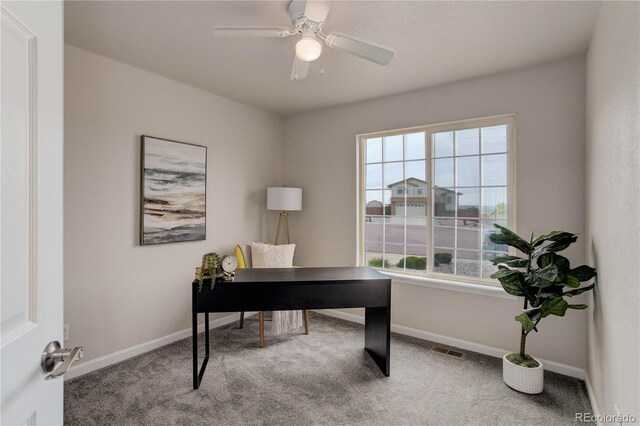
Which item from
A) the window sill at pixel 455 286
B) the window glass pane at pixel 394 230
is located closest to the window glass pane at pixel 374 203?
the window glass pane at pixel 394 230

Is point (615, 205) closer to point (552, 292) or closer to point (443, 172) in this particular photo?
point (552, 292)

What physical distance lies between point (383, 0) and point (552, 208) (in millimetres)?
2094

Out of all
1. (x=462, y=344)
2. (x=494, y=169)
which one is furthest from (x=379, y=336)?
(x=494, y=169)

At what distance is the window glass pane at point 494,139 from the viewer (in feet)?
9.62

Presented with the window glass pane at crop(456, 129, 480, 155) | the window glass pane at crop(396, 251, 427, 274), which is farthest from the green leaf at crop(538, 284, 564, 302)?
the window glass pane at crop(456, 129, 480, 155)

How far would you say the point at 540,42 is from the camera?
91.9 inches

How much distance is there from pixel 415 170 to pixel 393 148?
37 cm

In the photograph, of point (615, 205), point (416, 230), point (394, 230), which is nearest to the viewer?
point (615, 205)

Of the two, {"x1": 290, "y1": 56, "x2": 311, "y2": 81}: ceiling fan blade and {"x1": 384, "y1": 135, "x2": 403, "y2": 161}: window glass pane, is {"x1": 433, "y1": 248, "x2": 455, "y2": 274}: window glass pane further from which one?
{"x1": 290, "y1": 56, "x2": 311, "y2": 81}: ceiling fan blade

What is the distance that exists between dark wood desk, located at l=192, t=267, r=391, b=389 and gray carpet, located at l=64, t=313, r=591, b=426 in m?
0.20

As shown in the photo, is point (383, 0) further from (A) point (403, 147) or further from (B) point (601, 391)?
(B) point (601, 391)

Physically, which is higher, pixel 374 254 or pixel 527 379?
pixel 374 254

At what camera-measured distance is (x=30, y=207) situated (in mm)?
702

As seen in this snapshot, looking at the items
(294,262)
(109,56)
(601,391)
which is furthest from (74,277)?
(601,391)
